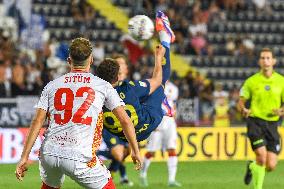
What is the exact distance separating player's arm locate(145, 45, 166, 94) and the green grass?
4305 mm

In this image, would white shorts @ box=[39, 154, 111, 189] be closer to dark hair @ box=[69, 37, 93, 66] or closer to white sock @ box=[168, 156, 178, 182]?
dark hair @ box=[69, 37, 93, 66]

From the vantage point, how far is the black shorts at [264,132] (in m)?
13.5

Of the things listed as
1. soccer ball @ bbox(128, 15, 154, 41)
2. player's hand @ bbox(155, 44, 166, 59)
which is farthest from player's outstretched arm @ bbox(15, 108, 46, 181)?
soccer ball @ bbox(128, 15, 154, 41)

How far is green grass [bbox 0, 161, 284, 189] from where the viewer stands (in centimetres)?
1494

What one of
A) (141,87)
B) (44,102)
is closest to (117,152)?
(141,87)

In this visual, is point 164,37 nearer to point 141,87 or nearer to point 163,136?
point 141,87

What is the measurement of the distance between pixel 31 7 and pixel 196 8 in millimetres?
5120

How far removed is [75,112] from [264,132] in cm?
624

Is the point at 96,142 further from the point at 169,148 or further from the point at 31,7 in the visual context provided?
the point at 31,7

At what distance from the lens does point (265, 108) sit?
13609 millimetres

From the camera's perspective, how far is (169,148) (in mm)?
15773

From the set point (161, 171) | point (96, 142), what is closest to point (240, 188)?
point (161, 171)

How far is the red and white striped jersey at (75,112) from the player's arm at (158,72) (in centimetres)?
226

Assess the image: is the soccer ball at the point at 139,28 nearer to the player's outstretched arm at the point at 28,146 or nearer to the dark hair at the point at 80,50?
the dark hair at the point at 80,50
